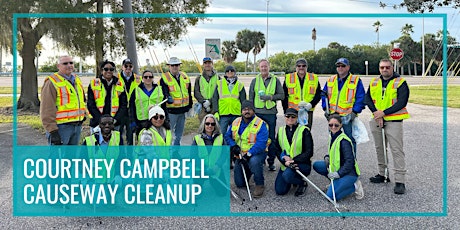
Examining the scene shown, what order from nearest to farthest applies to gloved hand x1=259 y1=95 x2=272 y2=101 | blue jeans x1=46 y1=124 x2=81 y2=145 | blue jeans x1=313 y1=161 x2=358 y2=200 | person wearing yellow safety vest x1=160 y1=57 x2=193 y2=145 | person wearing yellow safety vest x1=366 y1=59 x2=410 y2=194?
blue jeans x1=313 y1=161 x2=358 y2=200 < blue jeans x1=46 y1=124 x2=81 y2=145 < person wearing yellow safety vest x1=366 y1=59 x2=410 y2=194 < gloved hand x1=259 y1=95 x2=272 y2=101 < person wearing yellow safety vest x1=160 y1=57 x2=193 y2=145

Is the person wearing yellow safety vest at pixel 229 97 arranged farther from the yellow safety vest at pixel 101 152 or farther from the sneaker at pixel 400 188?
the sneaker at pixel 400 188

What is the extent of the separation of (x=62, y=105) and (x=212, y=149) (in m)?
2.05

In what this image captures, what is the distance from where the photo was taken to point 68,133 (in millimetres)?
5691

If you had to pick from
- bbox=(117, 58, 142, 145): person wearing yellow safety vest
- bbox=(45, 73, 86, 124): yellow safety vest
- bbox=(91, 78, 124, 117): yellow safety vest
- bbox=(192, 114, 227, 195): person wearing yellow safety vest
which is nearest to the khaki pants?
bbox=(192, 114, 227, 195): person wearing yellow safety vest

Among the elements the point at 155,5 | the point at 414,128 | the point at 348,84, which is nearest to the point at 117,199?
the point at 348,84

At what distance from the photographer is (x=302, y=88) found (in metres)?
7.05

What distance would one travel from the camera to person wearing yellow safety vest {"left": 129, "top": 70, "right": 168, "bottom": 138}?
664 centimetres

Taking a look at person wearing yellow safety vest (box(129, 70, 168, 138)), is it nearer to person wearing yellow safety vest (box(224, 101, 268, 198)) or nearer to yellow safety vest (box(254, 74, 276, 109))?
person wearing yellow safety vest (box(224, 101, 268, 198))

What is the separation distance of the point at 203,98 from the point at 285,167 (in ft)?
Answer: 7.20

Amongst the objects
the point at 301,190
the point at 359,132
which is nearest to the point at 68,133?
the point at 301,190

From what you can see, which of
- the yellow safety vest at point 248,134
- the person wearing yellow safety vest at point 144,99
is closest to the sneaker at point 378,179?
the yellow safety vest at point 248,134

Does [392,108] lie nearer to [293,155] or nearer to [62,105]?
[293,155]

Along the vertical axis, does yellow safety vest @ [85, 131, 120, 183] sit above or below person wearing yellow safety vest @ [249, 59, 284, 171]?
below

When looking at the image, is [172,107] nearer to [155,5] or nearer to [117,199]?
[117,199]
